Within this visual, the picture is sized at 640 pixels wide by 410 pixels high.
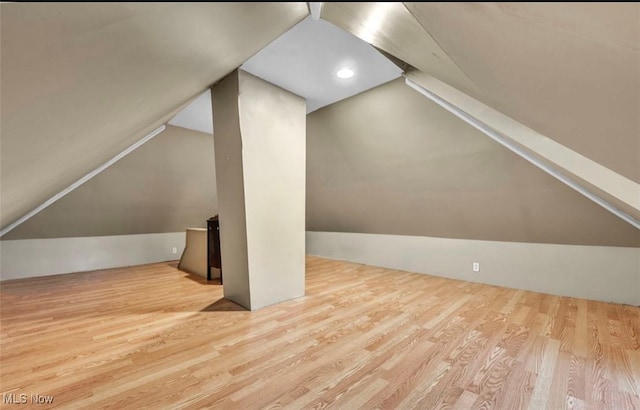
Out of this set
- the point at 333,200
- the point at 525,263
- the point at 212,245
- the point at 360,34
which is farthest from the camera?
the point at 333,200

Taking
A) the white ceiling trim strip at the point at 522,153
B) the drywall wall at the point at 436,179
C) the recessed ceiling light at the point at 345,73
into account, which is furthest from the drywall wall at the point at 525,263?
the recessed ceiling light at the point at 345,73

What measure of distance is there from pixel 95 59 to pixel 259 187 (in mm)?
1679

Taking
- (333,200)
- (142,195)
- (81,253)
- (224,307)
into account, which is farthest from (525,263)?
(81,253)

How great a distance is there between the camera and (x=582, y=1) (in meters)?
0.56

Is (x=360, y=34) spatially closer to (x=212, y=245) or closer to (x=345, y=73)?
(x=345, y=73)

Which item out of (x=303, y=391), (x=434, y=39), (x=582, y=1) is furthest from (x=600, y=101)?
(x=303, y=391)

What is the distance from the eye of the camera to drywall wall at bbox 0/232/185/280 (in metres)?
4.10

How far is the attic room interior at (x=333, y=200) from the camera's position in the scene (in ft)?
3.08

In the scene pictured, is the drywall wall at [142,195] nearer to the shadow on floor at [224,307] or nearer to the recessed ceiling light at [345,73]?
the shadow on floor at [224,307]

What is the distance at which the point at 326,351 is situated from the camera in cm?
183

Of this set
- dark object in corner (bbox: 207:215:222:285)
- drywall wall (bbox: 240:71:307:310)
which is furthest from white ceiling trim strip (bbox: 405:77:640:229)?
dark object in corner (bbox: 207:215:222:285)

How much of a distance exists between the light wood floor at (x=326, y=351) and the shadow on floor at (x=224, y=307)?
21 millimetres

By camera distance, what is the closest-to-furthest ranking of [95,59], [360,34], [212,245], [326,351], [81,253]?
[95,59] → [360,34] → [326,351] → [212,245] → [81,253]

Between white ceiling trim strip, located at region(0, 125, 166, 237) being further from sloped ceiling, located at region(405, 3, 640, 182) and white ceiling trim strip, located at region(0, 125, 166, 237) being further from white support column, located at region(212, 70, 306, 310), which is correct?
sloped ceiling, located at region(405, 3, 640, 182)
